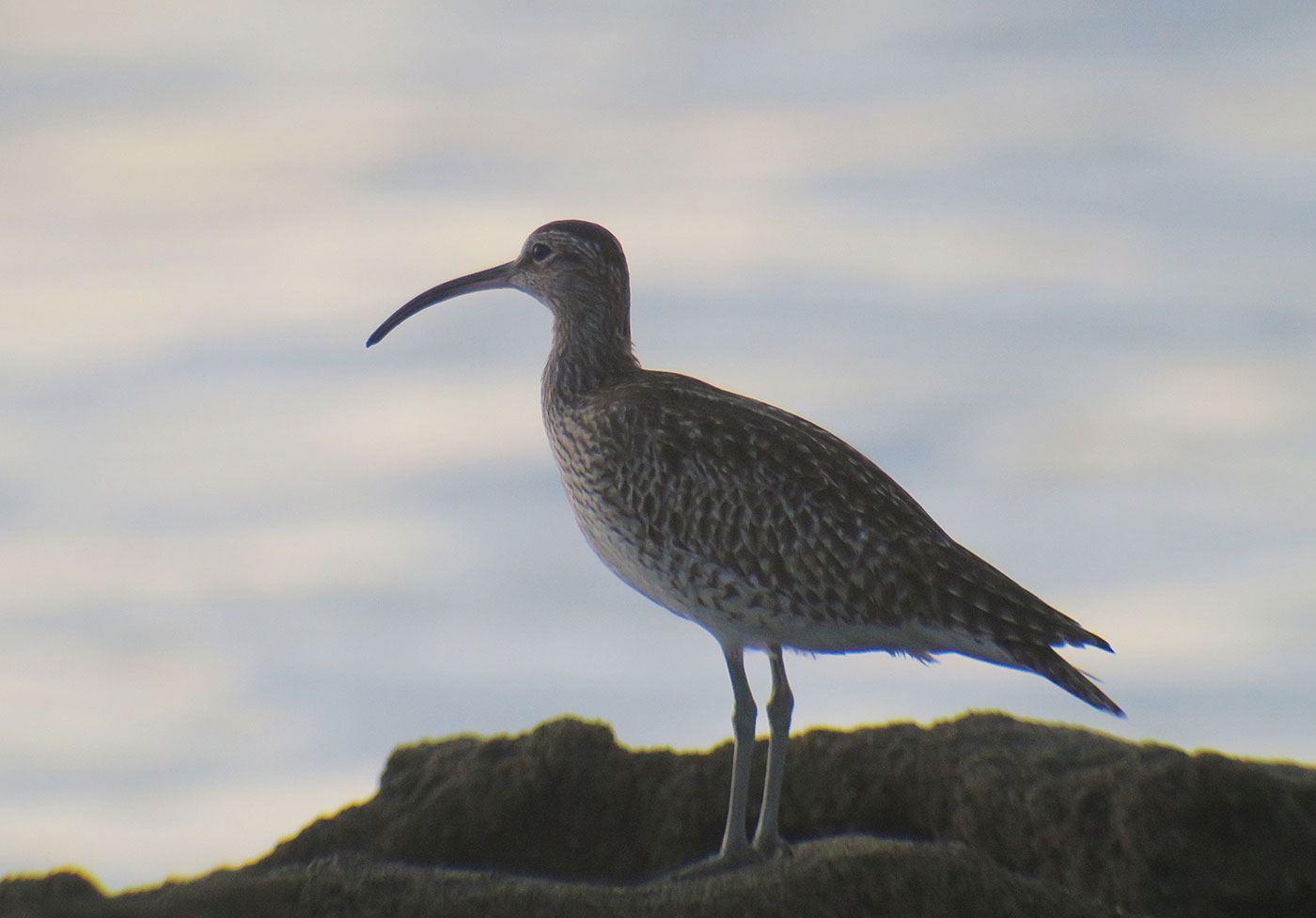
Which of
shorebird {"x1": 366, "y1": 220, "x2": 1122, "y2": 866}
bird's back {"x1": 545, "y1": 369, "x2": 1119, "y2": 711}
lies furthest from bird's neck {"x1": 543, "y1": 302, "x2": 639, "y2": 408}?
bird's back {"x1": 545, "y1": 369, "x2": 1119, "y2": 711}

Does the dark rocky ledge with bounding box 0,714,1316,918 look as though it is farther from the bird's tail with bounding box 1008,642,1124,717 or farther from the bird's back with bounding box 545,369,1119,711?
the bird's back with bounding box 545,369,1119,711

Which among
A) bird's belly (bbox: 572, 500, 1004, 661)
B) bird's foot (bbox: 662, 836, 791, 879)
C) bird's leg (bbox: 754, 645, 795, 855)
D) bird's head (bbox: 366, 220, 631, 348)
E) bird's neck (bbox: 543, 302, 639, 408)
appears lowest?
bird's foot (bbox: 662, 836, 791, 879)

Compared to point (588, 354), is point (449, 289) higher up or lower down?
higher up

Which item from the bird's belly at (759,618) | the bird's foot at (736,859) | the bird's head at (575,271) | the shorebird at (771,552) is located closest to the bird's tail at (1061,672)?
the shorebird at (771,552)

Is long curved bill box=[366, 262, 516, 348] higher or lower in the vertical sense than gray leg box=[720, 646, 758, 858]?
higher

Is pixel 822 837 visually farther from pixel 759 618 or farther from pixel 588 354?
pixel 588 354

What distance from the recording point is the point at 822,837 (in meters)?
10.4

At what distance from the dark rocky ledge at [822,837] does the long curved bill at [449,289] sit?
4.02 metres

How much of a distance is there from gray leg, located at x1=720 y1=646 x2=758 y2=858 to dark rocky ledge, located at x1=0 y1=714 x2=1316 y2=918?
0.63 metres

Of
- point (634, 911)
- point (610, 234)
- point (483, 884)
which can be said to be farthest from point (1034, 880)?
point (610, 234)

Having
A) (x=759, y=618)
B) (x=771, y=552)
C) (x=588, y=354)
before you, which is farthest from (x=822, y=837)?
(x=588, y=354)

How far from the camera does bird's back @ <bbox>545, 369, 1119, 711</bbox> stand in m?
9.73

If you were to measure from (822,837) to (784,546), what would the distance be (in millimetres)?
2080

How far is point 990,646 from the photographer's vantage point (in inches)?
379
